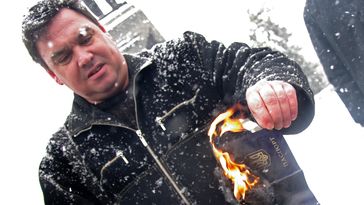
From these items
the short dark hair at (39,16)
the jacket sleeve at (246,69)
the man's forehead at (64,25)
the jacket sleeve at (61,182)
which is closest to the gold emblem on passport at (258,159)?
the jacket sleeve at (246,69)

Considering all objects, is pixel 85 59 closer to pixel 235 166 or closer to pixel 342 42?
pixel 235 166

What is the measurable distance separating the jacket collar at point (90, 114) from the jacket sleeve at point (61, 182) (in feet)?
0.52

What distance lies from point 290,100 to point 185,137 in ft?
2.69

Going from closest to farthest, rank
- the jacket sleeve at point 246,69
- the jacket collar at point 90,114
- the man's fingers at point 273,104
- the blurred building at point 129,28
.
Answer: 1. the man's fingers at point 273,104
2. the jacket sleeve at point 246,69
3. the jacket collar at point 90,114
4. the blurred building at point 129,28

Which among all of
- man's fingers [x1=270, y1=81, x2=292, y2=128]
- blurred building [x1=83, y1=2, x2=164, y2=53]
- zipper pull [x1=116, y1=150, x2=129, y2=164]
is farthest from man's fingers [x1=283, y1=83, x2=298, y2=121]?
blurred building [x1=83, y1=2, x2=164, y2=53]

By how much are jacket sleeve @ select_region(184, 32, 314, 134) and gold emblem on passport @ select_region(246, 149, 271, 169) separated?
0.19 meters

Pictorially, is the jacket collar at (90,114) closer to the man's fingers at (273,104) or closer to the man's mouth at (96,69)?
the man's mouth at (96,69)

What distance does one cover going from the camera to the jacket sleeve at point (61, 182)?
2.36m

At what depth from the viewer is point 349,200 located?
4953 mm

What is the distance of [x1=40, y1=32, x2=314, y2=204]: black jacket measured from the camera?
2201mm

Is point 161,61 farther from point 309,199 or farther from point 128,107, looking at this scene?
point 309,199

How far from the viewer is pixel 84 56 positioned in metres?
2.26

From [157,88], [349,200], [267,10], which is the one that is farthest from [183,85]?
[267,10]

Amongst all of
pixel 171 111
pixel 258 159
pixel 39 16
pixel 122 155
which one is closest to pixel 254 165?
pixel 258 159
